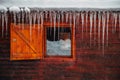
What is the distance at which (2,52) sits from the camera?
9.98 metres

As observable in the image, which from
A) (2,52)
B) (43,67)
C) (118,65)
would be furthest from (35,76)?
(118,65)

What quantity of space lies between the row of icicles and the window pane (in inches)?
A: 13.3

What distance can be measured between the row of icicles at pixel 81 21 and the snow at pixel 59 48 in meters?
0.50

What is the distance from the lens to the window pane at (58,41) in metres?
10.1

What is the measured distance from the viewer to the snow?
10.1 meters

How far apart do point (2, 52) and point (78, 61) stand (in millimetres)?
2375

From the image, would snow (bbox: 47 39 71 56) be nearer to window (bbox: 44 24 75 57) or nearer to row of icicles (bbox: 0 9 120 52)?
window (bbox: 44 24 75 57)

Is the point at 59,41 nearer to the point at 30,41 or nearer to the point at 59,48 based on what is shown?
the point at 59,48

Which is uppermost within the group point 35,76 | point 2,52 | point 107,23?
point 107,23

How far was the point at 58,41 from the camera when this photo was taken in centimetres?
1032

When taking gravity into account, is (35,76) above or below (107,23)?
below

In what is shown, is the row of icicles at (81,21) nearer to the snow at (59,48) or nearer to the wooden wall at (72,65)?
the wooden wall at (72,65)

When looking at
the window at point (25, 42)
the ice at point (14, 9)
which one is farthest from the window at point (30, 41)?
the ice at point (14, 9)

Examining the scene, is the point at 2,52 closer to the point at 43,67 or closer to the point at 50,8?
the point at 43,67
